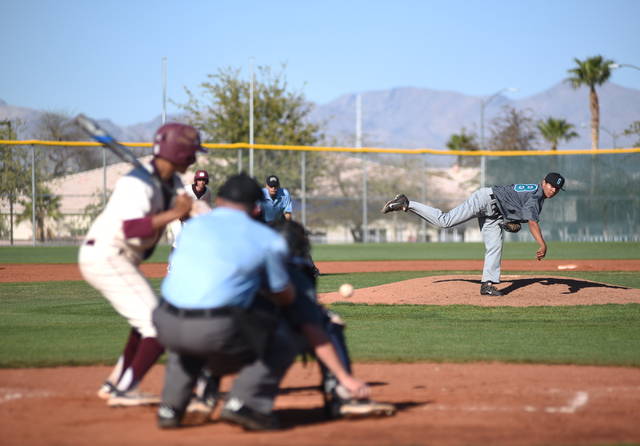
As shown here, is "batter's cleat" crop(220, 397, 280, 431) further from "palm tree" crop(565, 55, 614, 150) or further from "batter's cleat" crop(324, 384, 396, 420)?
"palm tree" crop(565, 55, 614, 150)

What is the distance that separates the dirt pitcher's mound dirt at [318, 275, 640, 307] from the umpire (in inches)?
245

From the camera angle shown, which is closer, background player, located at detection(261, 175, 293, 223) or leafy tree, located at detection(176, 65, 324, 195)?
background player, located at detection(261, 175, 293, 223)

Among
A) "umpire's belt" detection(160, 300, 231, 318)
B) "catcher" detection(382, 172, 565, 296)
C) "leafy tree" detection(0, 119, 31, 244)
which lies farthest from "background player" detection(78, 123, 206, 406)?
"leafy tree" detection(0, 119, 31, 244)

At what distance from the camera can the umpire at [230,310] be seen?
3590mm

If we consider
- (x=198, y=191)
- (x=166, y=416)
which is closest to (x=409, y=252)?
(x=198, y=191)

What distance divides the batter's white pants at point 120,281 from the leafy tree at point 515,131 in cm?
5308

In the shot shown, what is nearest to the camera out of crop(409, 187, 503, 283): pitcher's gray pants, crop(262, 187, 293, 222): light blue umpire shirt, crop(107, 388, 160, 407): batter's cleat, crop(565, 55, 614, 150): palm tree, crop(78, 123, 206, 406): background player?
crop(78, 123, 206, 406): background player

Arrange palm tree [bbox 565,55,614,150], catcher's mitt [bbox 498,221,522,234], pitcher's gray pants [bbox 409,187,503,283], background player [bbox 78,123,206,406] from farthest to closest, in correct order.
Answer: palm tree [bbox 565,55,614,150]
pitcher's gray pants [bbox 409,187,503,283]
catcher's mitt [bbox 498,221,522,234]
background player [bbox 78,123,206,406]

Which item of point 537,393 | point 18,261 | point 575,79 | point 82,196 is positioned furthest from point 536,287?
point 575,79

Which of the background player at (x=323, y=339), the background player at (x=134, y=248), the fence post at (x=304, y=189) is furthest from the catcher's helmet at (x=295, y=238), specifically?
the fence post at (x=304, y=189)

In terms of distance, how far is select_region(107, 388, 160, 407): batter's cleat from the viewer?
4.43 m

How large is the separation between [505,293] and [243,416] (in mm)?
7229

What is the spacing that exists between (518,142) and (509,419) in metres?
53.3

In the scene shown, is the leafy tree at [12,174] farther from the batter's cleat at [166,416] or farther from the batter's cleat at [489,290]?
the batter's cleat at [166,416]
